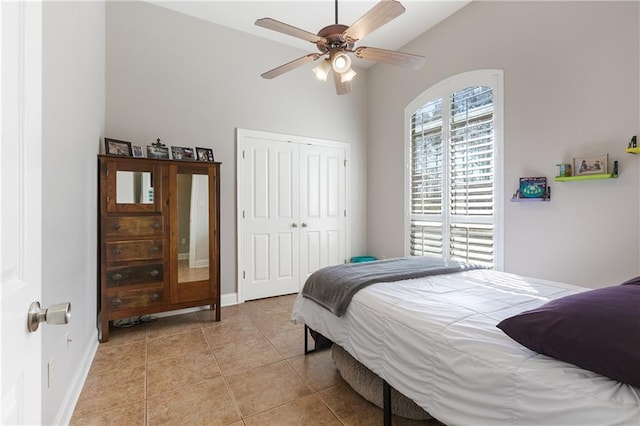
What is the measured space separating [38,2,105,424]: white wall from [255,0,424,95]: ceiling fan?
3.75 feet

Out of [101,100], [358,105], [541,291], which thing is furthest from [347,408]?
[358,105]

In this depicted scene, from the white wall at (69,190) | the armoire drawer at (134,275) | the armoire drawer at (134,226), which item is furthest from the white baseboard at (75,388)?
the armoire drawer at (134,226)

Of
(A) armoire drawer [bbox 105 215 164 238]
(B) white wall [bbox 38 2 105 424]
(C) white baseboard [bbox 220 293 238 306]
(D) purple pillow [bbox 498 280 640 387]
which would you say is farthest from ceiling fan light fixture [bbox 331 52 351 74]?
(C) white baseboard [bbox 220 293 238 306]

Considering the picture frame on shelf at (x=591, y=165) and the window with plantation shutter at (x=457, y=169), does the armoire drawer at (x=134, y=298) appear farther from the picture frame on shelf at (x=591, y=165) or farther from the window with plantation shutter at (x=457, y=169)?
the picture frame on shelf at (x=591, y=165)

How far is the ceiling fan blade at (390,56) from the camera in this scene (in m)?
2.14

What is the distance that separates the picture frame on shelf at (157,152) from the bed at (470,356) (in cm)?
229

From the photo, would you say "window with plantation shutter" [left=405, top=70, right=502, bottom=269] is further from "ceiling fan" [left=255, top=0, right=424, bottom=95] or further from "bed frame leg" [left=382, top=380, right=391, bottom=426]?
"bed frame leg" [left=382, top=380, right=391, bottom=426]

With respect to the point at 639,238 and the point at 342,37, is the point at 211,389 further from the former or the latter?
the point at 639,238

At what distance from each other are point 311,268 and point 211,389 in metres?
2.41

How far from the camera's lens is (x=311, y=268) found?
14.0 feet

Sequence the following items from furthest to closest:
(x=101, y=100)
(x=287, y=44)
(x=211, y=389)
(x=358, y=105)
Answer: (x=358, y=105) < (x=287, y=44) < (x=101, y=100) < (x=211, y=389)

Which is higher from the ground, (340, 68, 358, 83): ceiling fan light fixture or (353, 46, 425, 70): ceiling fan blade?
(353, 46, 425, 70): ceiling fan blade

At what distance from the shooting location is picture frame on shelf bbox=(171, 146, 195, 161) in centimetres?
320

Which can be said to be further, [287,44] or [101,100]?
[287,44]
